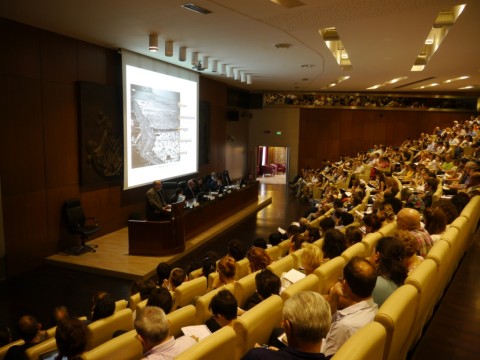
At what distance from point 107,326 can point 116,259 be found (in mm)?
3795

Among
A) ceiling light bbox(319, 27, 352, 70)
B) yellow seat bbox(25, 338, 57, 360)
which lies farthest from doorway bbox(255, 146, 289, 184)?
yellow seat bbox(25, 338, 57, 360)

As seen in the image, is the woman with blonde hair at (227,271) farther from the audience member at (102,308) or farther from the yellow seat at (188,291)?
the audience member at (102,308)

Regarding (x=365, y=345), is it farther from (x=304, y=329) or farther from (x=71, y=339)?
(x=71, y=339)

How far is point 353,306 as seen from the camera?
6.95 feet

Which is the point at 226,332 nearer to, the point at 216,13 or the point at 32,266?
the point at 216,13

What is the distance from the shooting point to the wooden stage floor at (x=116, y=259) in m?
6.06

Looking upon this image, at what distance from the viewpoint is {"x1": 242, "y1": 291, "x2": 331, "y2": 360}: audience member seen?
152 centimetres

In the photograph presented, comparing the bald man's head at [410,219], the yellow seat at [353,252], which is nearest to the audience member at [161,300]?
the yellow seat at [353,252]

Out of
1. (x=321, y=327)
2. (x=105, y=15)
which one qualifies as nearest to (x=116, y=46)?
(x=105, y=15)

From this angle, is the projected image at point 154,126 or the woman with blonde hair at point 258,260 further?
the projected image at point 154,126

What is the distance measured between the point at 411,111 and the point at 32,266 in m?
15.2

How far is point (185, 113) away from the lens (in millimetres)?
10609

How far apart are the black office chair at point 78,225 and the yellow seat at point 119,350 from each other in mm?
4726

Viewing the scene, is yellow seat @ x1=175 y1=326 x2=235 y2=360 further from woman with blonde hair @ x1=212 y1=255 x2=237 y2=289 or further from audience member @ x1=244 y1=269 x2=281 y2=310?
woman with blonde hair @ x1=212 y1=255 x2=237 y2=289
